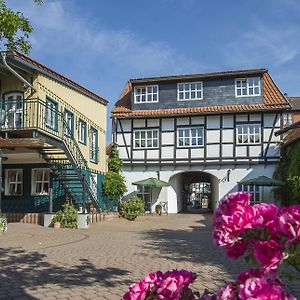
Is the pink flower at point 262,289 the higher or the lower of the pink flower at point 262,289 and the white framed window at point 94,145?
the lower

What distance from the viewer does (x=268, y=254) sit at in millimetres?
1921

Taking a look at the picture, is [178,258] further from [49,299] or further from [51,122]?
[51,122]

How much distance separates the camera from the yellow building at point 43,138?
52.9 ft

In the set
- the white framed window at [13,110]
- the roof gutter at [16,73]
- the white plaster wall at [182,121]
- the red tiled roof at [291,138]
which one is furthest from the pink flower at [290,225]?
the white plaster wall at [182,121]

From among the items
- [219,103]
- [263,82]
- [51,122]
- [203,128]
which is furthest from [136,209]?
[263,82]

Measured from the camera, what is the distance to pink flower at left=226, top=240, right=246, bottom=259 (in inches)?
79.1

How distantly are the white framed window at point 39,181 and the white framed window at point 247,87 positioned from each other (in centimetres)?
1240

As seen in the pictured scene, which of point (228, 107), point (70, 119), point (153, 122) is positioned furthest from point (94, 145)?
point (228, 107)

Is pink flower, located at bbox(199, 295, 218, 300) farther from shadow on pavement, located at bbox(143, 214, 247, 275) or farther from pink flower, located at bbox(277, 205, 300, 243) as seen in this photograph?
shadow on pavement, located at bbox(143, 214, 247, 275)

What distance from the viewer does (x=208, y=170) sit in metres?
25.6

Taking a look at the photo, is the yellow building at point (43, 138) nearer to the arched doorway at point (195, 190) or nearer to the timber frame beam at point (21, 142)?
the timber frame beam at point (21, 142)

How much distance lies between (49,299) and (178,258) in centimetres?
411

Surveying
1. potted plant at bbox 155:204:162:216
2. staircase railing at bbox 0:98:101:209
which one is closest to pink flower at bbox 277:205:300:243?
staircase railing at bbox 0:98:101:209

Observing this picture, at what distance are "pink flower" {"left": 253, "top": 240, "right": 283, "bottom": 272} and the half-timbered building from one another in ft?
76.9
